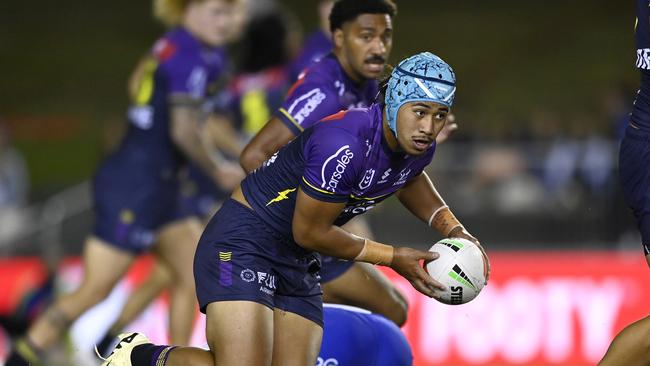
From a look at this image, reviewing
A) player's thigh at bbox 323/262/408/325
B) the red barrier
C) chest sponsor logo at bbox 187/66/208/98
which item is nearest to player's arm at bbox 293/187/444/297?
player's thigh at bbox 323/262/408/325

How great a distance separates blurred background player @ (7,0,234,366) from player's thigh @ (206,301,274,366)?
2206 mm

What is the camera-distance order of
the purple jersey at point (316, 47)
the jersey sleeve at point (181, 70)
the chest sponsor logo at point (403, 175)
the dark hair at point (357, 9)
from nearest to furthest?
the chest sponsor logo at point (403, 175) < the dark hair at point (357, 9) < the jersey sleeve at point (181, 70) < the purple jersey at point (316, 47)

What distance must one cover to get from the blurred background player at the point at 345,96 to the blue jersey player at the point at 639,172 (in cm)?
146

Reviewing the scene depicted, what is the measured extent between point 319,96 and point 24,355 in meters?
2.59

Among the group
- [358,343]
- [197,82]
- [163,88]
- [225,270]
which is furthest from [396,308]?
[163,88]

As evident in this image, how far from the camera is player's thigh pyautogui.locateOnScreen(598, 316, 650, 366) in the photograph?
525cm

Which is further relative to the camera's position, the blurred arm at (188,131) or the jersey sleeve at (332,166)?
the blurred arm at (188,131)

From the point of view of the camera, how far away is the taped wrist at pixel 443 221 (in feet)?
18.5

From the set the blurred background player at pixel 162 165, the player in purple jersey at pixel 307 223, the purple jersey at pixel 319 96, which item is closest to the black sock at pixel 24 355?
the blurred background player at pixel 162 165

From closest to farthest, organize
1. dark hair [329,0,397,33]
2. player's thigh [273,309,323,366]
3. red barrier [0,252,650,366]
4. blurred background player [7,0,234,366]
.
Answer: player's thigh [273,309,323,366] → dark hair [329,0,397,33] → blurred background player [7,0,234,366] → red barrier [0,252,650,366]

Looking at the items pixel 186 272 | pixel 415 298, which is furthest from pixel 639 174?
pixel 415 298

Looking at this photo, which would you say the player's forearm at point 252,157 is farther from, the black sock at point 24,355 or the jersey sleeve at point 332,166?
the black sock at point 24,355

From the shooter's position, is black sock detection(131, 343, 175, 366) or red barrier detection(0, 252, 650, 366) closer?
black sock detection(131, 343, 175, 366)

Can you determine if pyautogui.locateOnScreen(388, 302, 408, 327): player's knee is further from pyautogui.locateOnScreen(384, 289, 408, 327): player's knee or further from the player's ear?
the player's ear
